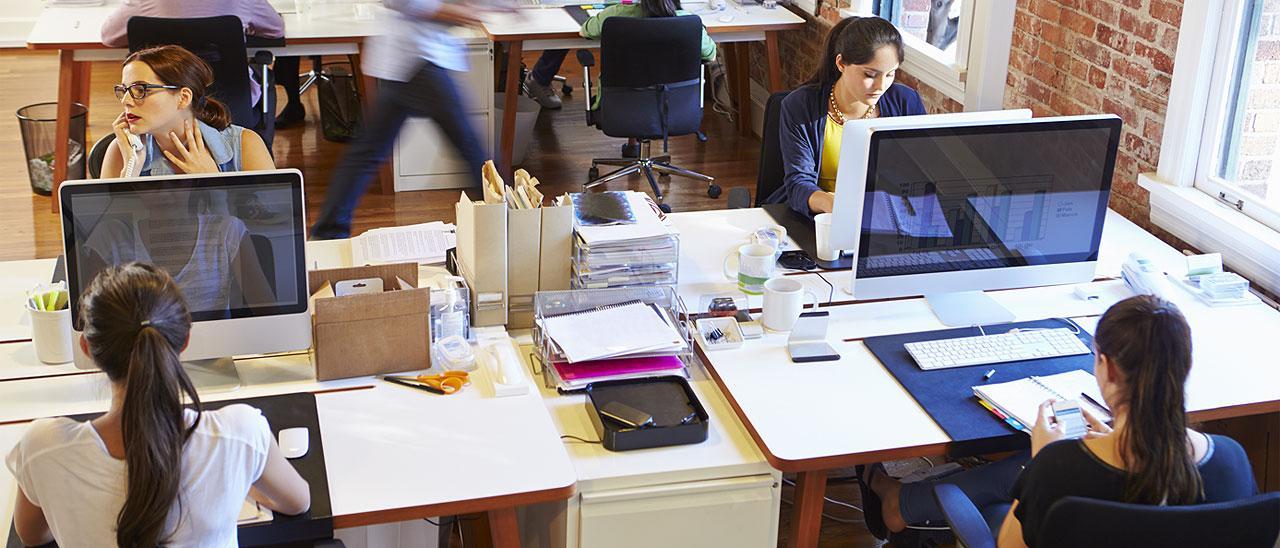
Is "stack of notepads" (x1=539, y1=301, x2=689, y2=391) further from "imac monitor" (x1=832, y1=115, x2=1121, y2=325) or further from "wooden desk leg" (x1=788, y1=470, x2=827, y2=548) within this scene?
"imac monitor" (x1=832, y1=115, x2=1121, y2=325)

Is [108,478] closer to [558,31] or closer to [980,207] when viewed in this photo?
[980,207]

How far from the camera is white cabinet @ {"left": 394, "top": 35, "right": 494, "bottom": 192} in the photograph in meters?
5.27

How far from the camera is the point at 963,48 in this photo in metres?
4.28

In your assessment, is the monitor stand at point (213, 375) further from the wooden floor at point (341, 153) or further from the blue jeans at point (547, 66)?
the blue jeans at point (547, 66)

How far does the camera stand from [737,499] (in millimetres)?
2236

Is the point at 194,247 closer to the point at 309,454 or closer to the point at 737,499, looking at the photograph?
the point at 309,454

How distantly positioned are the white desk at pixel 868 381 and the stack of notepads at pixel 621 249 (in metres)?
0.17

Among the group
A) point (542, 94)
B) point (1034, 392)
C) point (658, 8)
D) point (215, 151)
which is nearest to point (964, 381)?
point (1034, 392)

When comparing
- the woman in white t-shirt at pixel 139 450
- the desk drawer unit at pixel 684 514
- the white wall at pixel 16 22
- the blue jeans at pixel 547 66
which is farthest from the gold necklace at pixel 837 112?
the white wall at pixel 16 22

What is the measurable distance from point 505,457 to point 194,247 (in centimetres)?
71

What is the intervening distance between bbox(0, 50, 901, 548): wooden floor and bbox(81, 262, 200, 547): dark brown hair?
3.13 m

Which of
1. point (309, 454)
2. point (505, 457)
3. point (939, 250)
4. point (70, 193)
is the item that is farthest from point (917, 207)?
→ point (70, 193)

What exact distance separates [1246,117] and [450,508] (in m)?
2.31

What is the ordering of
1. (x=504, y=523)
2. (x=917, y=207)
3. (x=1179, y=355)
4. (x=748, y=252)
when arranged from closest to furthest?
1. (x=1179, y=355)
2. (x=504, y=523)
3. (x=917, y=207)
4. (x=748, y=252)
